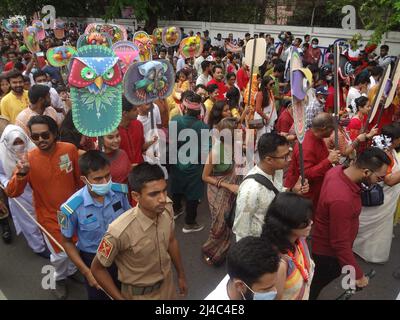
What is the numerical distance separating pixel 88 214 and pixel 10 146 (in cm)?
145

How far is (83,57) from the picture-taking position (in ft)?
9.55

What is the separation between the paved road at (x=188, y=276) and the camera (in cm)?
366

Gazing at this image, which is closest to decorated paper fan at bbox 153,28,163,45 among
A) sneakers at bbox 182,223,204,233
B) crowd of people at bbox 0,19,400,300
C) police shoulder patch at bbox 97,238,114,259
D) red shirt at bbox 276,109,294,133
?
crowd of people at bbox 0,19,400,300

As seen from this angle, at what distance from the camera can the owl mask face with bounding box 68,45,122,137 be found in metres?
2.79

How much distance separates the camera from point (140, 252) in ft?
7.29

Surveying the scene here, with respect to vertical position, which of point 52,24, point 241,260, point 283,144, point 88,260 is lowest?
point 88,260

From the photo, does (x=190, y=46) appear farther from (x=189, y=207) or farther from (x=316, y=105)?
(x=189, y=207)

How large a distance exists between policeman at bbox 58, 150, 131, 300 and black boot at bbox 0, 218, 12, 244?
2251 millimetres

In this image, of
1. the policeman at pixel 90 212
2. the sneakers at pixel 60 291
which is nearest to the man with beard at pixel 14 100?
the sneakers at pixel 60 291

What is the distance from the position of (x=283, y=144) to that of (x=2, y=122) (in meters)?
3.06

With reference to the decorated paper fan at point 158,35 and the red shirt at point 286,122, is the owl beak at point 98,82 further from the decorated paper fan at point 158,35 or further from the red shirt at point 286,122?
the decorated paper fan at point 158,35

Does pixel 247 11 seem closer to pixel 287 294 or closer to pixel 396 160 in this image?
pixel 396 160

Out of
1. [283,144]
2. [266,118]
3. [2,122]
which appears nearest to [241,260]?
[283,144]

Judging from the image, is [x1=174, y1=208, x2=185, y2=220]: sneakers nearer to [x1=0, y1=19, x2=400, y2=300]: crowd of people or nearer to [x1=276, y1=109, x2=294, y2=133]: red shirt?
[x1=0, y1=19, x2=400, y2=300]: crowd of people
